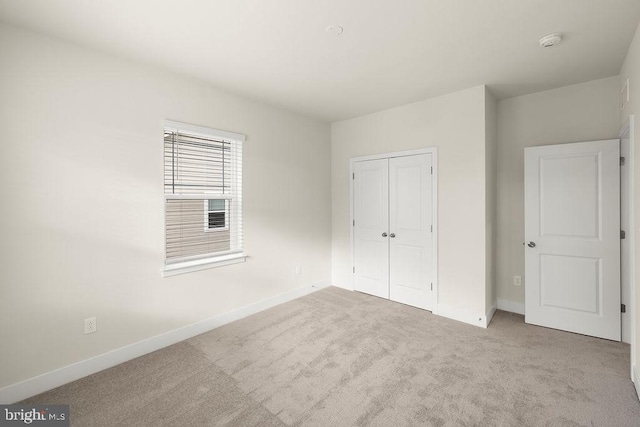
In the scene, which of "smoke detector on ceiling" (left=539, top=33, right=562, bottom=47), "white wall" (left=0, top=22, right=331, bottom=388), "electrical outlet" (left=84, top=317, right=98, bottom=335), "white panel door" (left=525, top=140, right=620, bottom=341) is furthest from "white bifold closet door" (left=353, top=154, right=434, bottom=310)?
"electrical outlet" (left=84, top=317, right=98, bottom=335)

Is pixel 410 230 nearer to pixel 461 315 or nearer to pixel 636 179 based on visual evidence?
pixel 461 315

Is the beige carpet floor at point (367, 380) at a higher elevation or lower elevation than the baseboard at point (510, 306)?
lower

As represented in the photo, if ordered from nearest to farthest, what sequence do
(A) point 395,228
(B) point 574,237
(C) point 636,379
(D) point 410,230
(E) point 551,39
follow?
(C) point 636,379, (E) point 551,39, (B) point 574,237, (D) point 410,230, (A) point 395,228

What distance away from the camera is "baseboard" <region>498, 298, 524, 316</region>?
345 cm

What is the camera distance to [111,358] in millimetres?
2424

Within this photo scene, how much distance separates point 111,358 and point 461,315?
138 inches

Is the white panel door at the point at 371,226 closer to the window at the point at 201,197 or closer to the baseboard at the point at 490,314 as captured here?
the baseboard at the point at 490,314

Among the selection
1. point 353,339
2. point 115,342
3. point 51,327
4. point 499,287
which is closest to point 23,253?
point 51,327

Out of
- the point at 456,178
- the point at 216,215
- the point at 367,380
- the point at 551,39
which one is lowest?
the point at 367,380

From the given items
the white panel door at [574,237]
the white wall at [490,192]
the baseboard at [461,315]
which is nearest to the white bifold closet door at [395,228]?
the baseboard at [461,315]

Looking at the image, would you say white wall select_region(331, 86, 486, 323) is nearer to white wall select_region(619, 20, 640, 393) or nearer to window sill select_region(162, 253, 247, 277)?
white wall select_region(619, 20, 640, 393)

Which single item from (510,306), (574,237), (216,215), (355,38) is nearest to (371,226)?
(510,306)

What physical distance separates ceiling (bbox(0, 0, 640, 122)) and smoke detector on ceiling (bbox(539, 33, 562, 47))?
40 millimetres

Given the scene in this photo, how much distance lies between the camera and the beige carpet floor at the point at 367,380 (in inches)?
72.4
